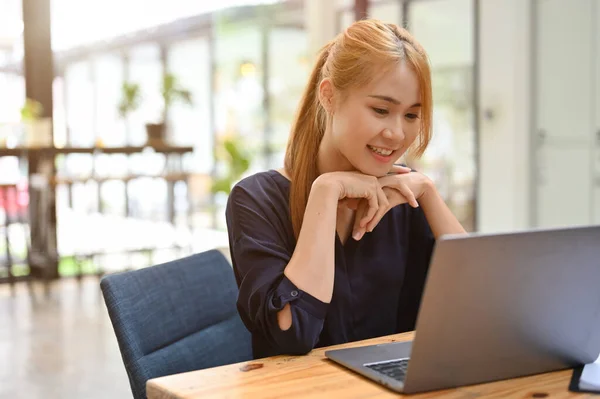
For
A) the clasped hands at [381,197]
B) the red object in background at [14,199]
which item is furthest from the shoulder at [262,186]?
the red object in background at [14,199]

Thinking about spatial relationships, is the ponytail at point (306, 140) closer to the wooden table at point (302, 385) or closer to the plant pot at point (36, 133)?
the wooden table at point (302, 385)

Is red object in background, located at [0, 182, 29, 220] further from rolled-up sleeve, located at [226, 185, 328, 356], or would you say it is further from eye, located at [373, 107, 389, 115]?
eye, located at [373, 107, 389, 115]

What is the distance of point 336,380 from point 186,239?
6634 millimetres

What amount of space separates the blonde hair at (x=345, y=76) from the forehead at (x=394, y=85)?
0.01m

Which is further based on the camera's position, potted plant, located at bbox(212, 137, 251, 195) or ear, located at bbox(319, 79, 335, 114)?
potted plant, located at bbox(212, 137, 251, 195)

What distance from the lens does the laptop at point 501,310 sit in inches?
39.6

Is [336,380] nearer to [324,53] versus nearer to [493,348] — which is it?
[493,348]

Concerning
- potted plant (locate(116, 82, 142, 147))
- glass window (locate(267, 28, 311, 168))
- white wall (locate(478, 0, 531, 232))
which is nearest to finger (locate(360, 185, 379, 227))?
white wall (locate(478, 0, 531, 232))

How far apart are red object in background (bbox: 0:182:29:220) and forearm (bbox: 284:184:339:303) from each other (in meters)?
5.69

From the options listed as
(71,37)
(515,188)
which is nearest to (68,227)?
(71,37)

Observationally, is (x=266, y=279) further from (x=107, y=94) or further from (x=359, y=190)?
(x=107, y=94)

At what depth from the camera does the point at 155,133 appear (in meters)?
7.11

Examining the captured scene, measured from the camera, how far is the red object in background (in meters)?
6.73

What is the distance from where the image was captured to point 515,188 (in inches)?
246
